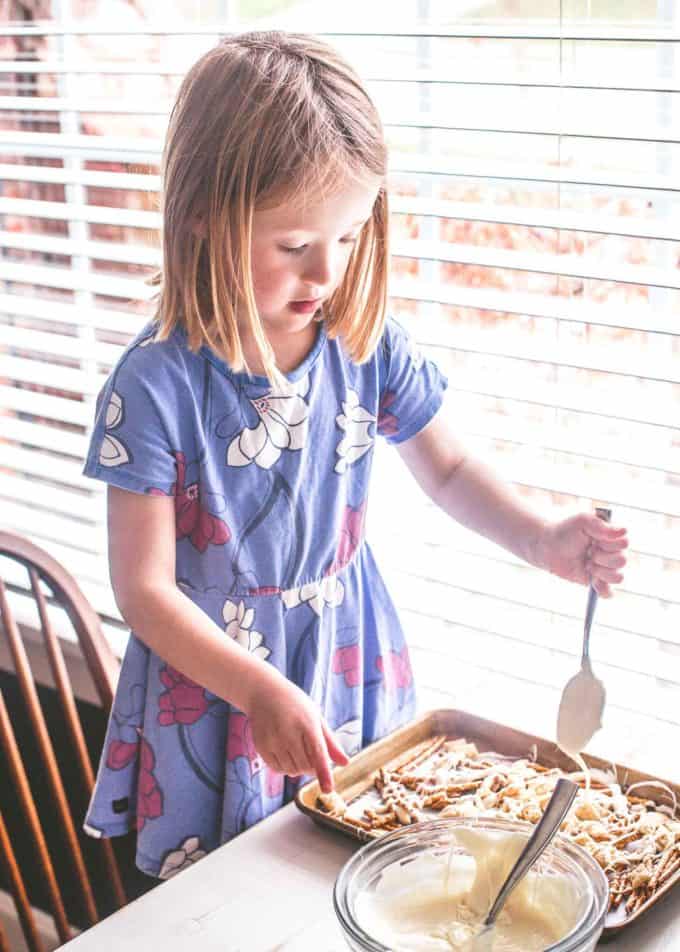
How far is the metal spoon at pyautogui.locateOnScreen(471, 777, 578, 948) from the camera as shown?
889mm

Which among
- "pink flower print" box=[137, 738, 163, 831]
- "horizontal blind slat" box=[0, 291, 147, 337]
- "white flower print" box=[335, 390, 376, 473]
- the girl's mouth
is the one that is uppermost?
the girl's mouth

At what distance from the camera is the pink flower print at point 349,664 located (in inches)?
49.7

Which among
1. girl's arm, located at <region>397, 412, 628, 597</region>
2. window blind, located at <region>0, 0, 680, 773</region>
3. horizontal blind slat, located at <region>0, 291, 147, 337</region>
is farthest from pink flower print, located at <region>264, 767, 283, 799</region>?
horizontal blind slat, located at <region>0, 291, 147, 337</region>

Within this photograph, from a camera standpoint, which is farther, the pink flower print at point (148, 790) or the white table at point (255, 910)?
the pink flower print at point (148, 790)

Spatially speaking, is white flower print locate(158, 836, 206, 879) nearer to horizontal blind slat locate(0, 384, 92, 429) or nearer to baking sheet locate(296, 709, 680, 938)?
baking sheet locate(296, 709, 680, 938)

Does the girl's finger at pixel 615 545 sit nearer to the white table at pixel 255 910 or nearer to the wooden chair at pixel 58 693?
the white table at pixel 255 910

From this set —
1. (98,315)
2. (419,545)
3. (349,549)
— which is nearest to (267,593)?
(349,549)

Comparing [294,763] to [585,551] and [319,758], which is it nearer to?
[319,758]

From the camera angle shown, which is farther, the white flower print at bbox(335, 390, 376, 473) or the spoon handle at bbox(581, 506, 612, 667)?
the white flower print at bbox(335, 390, 376, 473)

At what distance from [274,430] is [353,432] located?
98 mm

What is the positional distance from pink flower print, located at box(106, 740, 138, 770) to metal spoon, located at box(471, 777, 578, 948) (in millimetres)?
466

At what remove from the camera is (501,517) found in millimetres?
1265

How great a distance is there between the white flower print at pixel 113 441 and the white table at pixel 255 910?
1.12 ft

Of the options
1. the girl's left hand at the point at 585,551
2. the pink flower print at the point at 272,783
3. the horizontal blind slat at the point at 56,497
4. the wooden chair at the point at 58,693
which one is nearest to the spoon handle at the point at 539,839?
the girl's left hand at the point at 585,551
